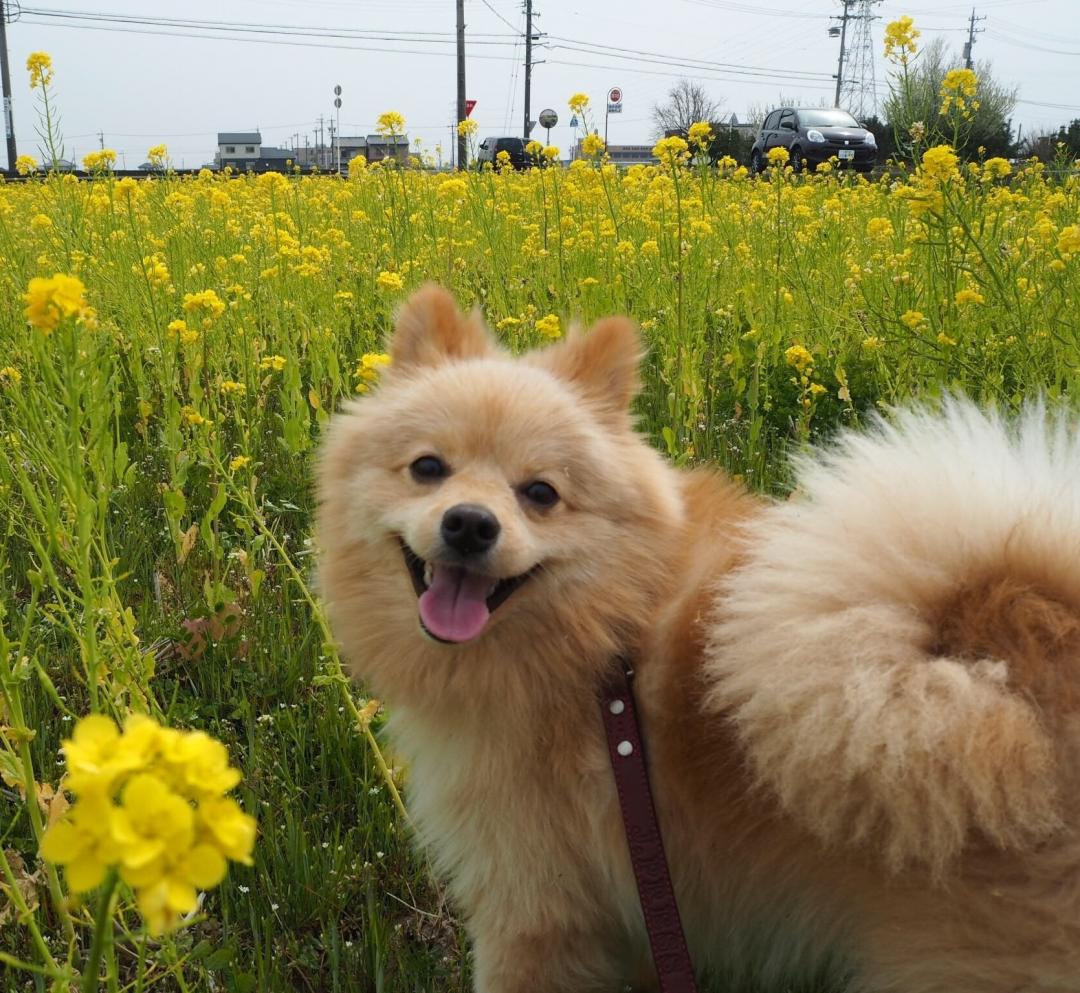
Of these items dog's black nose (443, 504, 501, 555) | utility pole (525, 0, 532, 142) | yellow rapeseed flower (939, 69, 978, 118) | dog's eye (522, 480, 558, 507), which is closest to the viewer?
dog's black nose (443, 504, 501, 555)

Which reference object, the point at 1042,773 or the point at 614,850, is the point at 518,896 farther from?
the point at 1042,773

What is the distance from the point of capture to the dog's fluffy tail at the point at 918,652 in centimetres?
124

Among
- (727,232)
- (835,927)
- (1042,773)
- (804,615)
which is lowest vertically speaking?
(835,927)

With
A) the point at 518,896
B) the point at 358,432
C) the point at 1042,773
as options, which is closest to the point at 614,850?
the point at 518,896

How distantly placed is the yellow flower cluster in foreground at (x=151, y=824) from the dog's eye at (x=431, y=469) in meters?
1.30

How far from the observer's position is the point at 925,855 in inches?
49.8

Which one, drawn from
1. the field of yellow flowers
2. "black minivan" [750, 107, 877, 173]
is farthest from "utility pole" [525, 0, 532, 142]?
the field of yellow flowers

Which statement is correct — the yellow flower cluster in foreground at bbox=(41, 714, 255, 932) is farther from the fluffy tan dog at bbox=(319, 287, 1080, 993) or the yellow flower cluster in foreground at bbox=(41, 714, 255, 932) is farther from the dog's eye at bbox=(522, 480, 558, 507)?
the dog's eye at bbox=(522, 480, 558, 507)

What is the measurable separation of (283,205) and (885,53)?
5.37 m

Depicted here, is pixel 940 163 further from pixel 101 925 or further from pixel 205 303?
pixel 101 925

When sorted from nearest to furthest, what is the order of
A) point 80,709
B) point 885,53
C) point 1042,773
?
point 1042,773
point 80,709
point 885,53

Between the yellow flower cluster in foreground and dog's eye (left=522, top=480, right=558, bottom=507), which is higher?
the yellow flower cluster in foreground

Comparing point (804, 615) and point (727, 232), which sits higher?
point (727, 232)

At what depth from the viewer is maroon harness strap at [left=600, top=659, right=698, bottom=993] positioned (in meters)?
1.53
